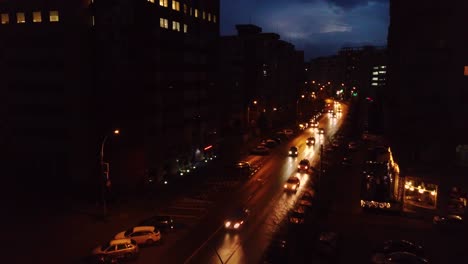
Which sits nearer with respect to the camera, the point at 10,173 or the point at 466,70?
the point at 466,70

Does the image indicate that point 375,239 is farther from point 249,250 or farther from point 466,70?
point 466,70

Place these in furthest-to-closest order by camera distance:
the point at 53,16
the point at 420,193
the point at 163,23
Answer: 1. the point at 163,23
2. the point at 53,16
3. the point at 420,193

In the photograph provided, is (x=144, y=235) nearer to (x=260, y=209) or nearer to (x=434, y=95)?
(x=260, y=209)

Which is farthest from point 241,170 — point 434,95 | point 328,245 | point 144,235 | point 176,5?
point 328,245

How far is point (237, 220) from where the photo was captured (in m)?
30.8

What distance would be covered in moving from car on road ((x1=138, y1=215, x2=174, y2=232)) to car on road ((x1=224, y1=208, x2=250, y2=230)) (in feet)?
13.7

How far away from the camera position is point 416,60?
36969mm

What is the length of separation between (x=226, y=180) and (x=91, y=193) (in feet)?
47.2

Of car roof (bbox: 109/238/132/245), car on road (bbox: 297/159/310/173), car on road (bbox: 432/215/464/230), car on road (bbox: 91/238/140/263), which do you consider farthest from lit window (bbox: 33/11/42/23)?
car on road (bbox: 432/215/464/230)

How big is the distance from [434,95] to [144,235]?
89.6 feet

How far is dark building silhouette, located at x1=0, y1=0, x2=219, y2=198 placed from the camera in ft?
125

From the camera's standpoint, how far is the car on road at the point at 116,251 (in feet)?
82.3

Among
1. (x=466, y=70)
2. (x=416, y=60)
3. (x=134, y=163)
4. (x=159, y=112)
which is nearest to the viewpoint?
(x=466, y=70)

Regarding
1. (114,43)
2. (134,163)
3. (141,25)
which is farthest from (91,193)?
(141,25)
